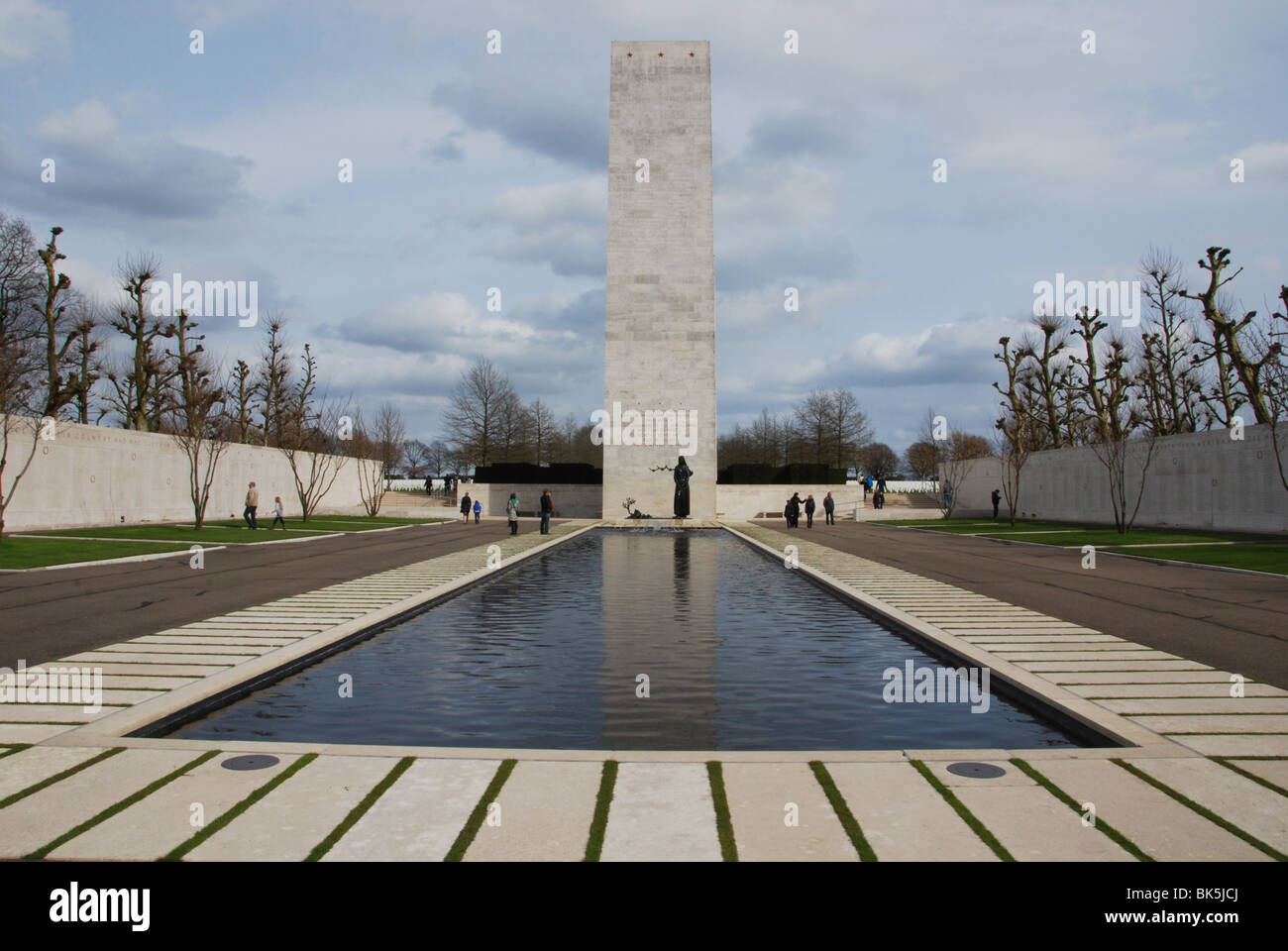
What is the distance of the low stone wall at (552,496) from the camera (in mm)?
60094

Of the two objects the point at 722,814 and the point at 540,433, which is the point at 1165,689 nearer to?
the point at 722,814

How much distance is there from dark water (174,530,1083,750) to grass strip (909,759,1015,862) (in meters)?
0.94

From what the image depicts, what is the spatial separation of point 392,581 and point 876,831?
540 inches

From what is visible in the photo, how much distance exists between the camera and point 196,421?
3938cm

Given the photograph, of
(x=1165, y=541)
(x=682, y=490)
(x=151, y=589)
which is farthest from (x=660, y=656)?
(x=682, y=490)

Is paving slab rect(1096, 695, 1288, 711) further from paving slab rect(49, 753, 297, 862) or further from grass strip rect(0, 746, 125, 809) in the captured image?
grass strip rect(0, 746, 125, 809)

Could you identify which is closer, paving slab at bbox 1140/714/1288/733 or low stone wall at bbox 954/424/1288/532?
paving slab at bbox 1140/714/1288/733

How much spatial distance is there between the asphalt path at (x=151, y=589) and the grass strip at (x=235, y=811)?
5149 millimetres

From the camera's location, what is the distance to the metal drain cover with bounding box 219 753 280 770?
5.78m
